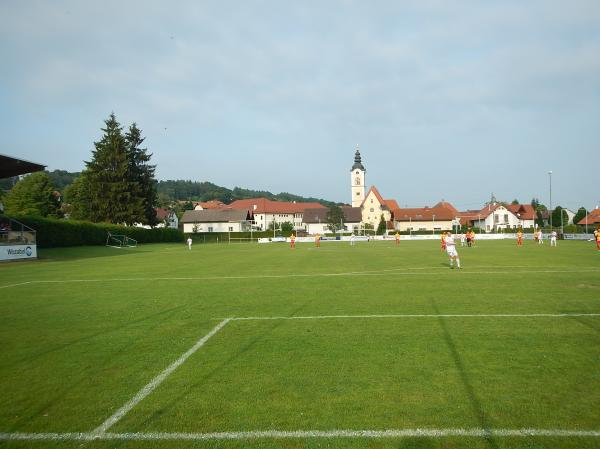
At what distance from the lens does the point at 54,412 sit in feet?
16.1

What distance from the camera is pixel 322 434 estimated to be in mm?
4273

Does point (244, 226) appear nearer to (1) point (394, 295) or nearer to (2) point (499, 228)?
(2) point (499, 228)

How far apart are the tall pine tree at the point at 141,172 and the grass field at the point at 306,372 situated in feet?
201

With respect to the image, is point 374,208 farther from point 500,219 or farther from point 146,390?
point 146,390

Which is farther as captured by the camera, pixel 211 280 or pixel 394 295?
pixel 211 280

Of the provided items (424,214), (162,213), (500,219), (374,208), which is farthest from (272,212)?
(500,219)

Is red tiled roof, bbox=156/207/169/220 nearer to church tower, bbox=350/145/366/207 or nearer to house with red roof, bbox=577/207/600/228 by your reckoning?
church tower, bbox=350/145/366/207

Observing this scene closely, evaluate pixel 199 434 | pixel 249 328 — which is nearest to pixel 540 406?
pixel 199 434

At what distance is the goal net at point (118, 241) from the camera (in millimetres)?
52781

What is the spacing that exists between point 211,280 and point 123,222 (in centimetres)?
5641

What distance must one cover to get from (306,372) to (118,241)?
172 feet

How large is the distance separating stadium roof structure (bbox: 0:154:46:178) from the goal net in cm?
1819

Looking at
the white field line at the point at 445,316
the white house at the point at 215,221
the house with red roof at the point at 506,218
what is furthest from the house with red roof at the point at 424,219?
the white field line at the point at 445,316

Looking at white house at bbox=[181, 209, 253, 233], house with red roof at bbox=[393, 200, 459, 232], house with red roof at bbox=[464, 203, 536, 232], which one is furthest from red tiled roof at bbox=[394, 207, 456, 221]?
white house at bbox=[181, 209, 253, 233]
